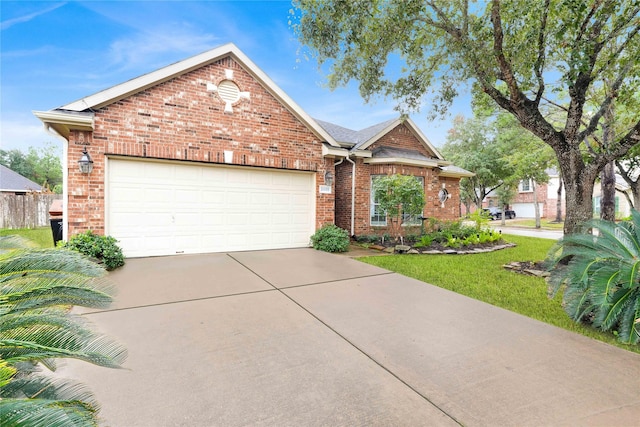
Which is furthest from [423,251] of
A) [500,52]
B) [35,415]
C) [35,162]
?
[35,162]

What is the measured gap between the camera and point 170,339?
3291mm

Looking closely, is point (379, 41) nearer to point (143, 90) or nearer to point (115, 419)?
point (143, 90)

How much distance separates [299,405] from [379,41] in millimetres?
7716

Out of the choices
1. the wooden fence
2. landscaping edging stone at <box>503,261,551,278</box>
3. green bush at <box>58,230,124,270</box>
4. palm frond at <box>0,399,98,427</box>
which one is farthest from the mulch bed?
the wooden fence

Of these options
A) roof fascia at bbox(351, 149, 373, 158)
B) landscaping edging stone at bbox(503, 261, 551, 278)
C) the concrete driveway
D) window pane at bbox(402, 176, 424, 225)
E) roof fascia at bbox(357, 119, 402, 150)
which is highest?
roof fascia at bbox(357, 119, 402, 150)

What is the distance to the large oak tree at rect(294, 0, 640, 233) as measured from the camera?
5.76 m

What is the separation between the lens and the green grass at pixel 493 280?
4246 mm

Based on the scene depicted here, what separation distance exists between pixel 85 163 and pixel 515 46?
9.70m

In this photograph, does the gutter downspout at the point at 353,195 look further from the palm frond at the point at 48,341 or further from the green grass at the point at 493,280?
the palm frond at the point at 48,341

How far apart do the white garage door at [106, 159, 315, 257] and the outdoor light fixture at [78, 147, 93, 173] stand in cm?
42

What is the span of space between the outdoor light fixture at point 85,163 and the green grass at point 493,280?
686 centimetres

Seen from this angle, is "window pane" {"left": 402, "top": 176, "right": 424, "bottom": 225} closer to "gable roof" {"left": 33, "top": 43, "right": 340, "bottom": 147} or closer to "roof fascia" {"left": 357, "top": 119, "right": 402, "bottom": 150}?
"roof fascia" {"left": 357, "top": 119, "right": 402, "bottom": 150}

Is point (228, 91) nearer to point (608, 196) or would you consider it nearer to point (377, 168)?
point (377, 168)

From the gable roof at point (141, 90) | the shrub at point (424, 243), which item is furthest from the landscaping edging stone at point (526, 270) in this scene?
the gable roof at point (141, 90)
